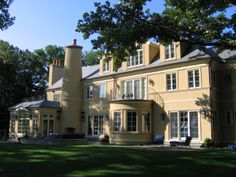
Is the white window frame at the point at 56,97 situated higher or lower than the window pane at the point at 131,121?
higher

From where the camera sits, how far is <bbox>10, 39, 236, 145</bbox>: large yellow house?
25.9 m

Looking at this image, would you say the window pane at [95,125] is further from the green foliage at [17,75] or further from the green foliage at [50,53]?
the green foliage at [50,53]

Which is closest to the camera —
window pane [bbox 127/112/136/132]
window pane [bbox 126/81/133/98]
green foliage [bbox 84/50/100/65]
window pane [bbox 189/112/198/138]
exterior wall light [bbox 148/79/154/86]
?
window pane [bbox 189/112/198/138]

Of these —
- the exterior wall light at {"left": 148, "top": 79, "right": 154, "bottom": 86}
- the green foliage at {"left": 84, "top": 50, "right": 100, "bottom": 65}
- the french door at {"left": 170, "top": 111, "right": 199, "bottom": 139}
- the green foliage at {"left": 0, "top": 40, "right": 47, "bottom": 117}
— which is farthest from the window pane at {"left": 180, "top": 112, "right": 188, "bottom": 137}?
the green foliage at {"left": 84, "top": 50, "right": 100, "bottom": 65}

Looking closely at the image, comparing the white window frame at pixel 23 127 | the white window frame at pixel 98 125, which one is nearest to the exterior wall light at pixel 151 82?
the white window frame at pixel 98 125

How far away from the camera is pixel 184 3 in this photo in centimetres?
1479

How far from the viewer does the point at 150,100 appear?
95.3 feet

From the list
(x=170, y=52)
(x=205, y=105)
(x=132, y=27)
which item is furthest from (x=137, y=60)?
(x=132, y=27)

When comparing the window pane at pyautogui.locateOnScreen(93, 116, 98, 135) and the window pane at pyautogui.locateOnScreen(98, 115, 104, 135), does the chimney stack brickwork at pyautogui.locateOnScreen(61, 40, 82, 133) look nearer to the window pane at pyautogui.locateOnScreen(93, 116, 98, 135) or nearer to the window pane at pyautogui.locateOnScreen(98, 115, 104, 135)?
the window pane at pyautogui.locateOnScreen(93, 116, 98, 135)

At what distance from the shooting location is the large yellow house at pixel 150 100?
25.9 m

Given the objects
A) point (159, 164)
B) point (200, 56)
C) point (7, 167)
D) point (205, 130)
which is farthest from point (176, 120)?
point (7, 167)

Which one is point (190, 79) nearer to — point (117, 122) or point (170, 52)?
point (170, 52)

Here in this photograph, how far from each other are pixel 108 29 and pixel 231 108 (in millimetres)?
15800

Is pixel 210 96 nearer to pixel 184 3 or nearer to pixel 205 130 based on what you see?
pixel 205 130
